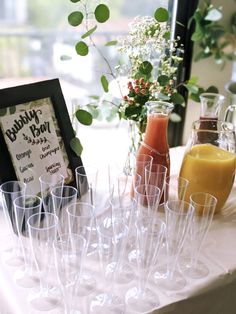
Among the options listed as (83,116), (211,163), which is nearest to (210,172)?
(211,163)

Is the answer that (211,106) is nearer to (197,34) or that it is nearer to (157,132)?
(157,132)

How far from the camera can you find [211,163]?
111cm

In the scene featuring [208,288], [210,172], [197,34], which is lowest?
[208,288]

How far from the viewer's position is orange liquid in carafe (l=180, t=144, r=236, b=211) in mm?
1106

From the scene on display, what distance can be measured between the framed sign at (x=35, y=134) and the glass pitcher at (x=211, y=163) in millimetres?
311

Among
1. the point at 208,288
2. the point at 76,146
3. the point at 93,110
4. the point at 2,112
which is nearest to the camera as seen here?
the point at 208,288

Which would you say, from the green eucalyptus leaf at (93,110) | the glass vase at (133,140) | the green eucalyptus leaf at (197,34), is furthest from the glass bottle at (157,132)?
the green eucalyptus leaf at (197,34)

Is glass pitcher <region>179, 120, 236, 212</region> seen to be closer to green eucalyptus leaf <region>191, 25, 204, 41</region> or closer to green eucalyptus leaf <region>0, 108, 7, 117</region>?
green eucalyptus leaf <region>0, 108, 7, 117</region>

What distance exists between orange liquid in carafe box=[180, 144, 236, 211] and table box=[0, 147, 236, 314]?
3.3 inches

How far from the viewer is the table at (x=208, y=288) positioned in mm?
811

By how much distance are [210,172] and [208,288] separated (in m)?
0.32

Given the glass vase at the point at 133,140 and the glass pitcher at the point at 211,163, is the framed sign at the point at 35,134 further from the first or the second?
the glass pitcher at the point at 211,163

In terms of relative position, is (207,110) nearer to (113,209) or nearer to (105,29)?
(113,209)

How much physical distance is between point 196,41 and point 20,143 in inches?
44.8
